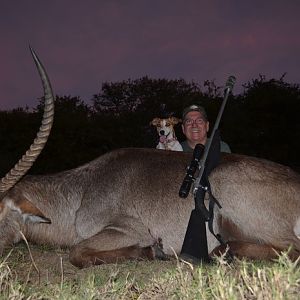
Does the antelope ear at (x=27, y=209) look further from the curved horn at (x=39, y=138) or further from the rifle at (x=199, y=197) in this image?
→ the rifle at (x=199, y=197)

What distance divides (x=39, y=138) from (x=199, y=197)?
1442 mm

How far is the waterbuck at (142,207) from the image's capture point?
474cm

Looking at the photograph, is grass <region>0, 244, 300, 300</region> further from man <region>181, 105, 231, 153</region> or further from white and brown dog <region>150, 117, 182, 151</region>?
white and brown dog <region>150, 117, 182, 151</region>

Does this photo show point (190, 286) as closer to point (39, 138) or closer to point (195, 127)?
point (39, 138)

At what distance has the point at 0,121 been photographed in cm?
2602

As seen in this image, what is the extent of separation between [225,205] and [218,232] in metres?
0.25

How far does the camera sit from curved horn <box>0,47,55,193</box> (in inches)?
165

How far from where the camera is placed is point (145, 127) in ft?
84.3

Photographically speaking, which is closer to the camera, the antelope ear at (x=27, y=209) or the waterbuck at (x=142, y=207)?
the waterbuck at (x=142, y=207)

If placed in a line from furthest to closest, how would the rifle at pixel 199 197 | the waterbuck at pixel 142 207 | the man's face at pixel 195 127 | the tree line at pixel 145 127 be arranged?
the tree line at pixel 145 127 → the man's face at pixel 195 127 → the waterbuck at pixel 142 207 → the rifle at pixel 199 197

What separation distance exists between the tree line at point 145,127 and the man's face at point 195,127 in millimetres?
11246

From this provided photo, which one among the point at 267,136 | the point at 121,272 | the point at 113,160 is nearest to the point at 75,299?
the point at 121,272

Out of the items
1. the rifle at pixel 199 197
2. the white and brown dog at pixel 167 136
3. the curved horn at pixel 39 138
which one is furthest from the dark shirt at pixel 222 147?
the curved horn at pixel 39 138

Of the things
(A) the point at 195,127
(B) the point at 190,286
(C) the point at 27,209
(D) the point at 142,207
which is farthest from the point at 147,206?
(A) the point at 195,127
